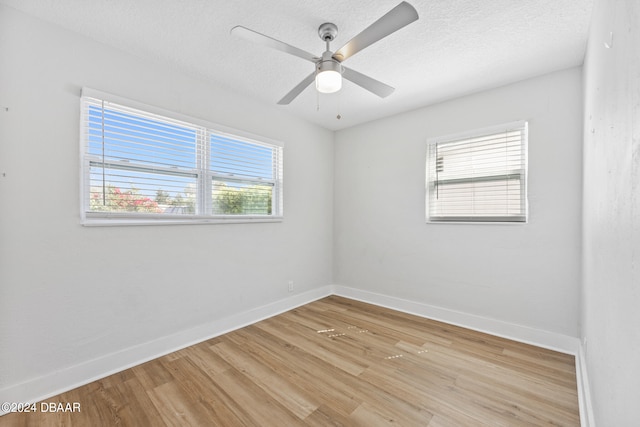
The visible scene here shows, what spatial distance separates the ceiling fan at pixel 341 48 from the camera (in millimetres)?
1374

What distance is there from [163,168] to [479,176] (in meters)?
3.10

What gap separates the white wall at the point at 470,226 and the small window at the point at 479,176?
9cm

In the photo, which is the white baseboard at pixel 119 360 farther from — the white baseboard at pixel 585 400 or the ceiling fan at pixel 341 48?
the white baseboard at pixel 585 400

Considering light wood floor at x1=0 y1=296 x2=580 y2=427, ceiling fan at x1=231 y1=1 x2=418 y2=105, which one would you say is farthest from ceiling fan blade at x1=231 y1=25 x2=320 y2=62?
light wood floor at x1=0 y1=296 x2=580 y2=427

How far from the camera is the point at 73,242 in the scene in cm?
192

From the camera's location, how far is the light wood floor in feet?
5.31

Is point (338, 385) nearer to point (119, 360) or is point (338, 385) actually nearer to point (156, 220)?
point (119, 360)

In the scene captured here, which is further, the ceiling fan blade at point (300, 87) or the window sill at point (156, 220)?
the window sill at point (156, 220)

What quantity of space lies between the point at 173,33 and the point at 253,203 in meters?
1.68

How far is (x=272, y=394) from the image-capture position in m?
1.83

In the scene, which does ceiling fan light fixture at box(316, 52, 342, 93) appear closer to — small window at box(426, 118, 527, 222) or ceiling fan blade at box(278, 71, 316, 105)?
ceiling fan blade at box(278, 71, 316, 105)

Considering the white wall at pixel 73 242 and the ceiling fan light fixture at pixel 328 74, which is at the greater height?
the ceiling fan light fixture at pixel 328 74

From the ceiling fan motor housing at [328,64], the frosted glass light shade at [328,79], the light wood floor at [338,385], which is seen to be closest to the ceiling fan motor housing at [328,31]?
the ceiling fan motor housing at [328,64]

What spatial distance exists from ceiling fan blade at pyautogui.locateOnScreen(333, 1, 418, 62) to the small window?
185 cm
